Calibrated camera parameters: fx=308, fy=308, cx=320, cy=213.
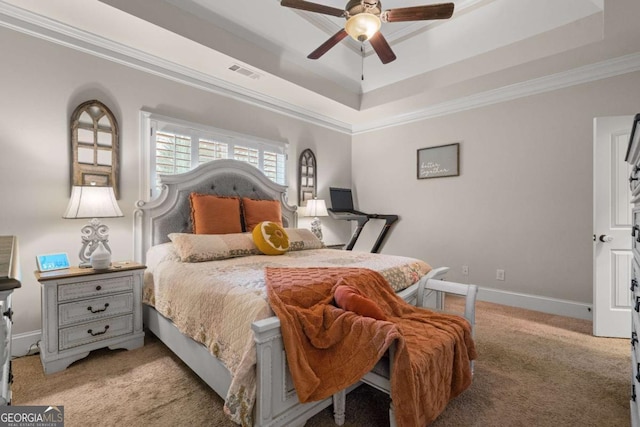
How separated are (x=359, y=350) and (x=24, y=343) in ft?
8.41

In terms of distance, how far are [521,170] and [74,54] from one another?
4453 millimetres

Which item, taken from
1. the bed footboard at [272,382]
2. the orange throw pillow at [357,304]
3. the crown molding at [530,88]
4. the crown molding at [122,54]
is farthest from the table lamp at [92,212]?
the crown molding at [530,88]

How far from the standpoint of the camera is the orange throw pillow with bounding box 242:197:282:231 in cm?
319

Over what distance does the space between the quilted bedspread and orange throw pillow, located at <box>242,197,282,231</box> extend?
60cm

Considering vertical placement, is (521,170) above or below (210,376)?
above

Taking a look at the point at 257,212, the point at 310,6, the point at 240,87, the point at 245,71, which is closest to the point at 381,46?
the point at 310,6

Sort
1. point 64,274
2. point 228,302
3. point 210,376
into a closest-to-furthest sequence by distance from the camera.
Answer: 1. point 228,302
2. point 210,376
3. point 64,274

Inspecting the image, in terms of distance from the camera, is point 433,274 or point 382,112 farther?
point 382,112

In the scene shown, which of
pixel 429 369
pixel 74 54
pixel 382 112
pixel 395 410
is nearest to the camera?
pixel 395 410

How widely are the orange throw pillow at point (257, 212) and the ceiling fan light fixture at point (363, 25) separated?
1.87m

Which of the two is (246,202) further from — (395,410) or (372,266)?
(395,410)

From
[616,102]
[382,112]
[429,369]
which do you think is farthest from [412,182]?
[429,369]

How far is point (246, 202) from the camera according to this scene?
3262 mm

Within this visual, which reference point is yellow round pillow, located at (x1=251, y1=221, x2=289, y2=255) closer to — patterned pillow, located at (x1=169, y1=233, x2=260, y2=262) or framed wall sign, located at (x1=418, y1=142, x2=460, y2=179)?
patterned pillow, located at (x1=169, y1=233, x2=260, y2=262)
